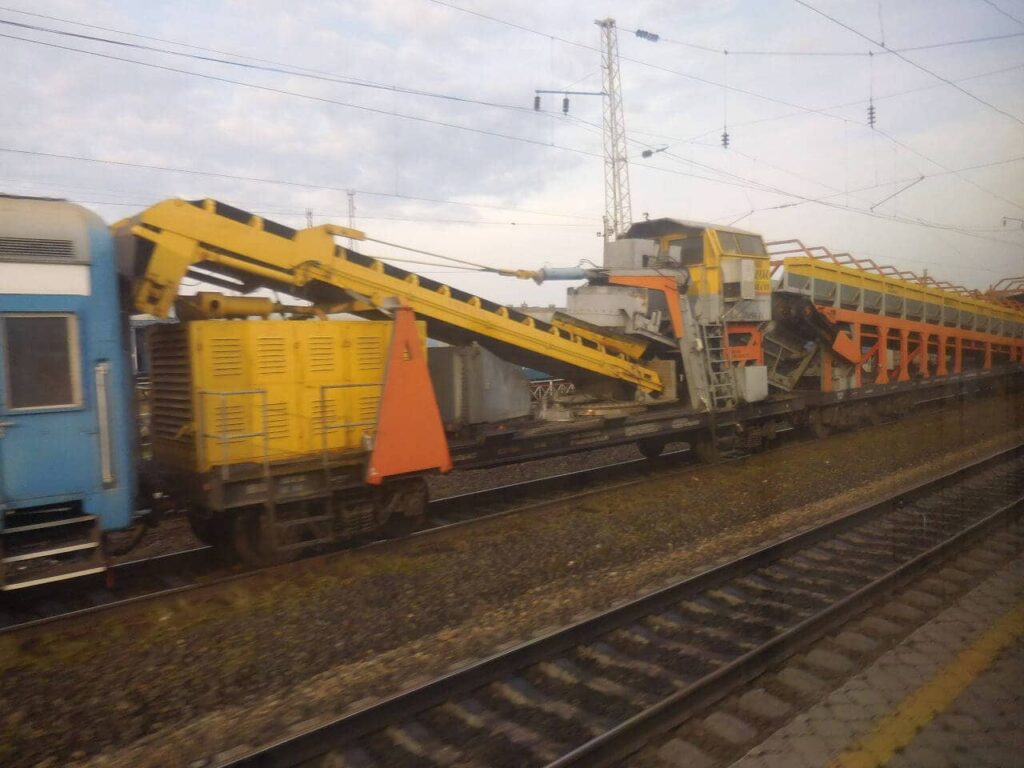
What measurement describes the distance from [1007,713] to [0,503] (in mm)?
7223

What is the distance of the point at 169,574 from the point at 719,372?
883 cm

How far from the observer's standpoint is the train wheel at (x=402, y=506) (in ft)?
26.8

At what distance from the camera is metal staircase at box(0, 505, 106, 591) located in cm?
564

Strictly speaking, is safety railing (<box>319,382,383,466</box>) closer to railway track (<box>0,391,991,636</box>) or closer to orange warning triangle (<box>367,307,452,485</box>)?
orange warning triangle (<box>367,307,452,485</box>)

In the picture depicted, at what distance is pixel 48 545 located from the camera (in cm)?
592

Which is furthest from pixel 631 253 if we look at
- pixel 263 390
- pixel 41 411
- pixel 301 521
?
pixel 41 411

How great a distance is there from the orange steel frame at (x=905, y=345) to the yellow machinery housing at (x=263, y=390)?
35.5 ft

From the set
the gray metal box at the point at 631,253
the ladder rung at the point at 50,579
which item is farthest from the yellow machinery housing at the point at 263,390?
the gray metal box at the point at 631,253

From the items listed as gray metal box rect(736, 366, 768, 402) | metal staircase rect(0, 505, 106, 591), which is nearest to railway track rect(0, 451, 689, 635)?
metal staircase rect(0, 505, 106, 591)

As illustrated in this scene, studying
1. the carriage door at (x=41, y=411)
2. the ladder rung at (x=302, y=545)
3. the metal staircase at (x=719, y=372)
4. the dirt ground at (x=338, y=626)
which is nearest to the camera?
the dirt ground at (x=338, y=626)

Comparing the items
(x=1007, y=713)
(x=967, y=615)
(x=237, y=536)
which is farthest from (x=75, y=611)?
(x=967, y=615)

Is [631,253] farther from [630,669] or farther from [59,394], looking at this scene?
[59,394]

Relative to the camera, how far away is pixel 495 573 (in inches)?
287

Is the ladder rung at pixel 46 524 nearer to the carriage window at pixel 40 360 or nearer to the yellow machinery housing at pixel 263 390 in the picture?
the carriage window at pixel 40 360
